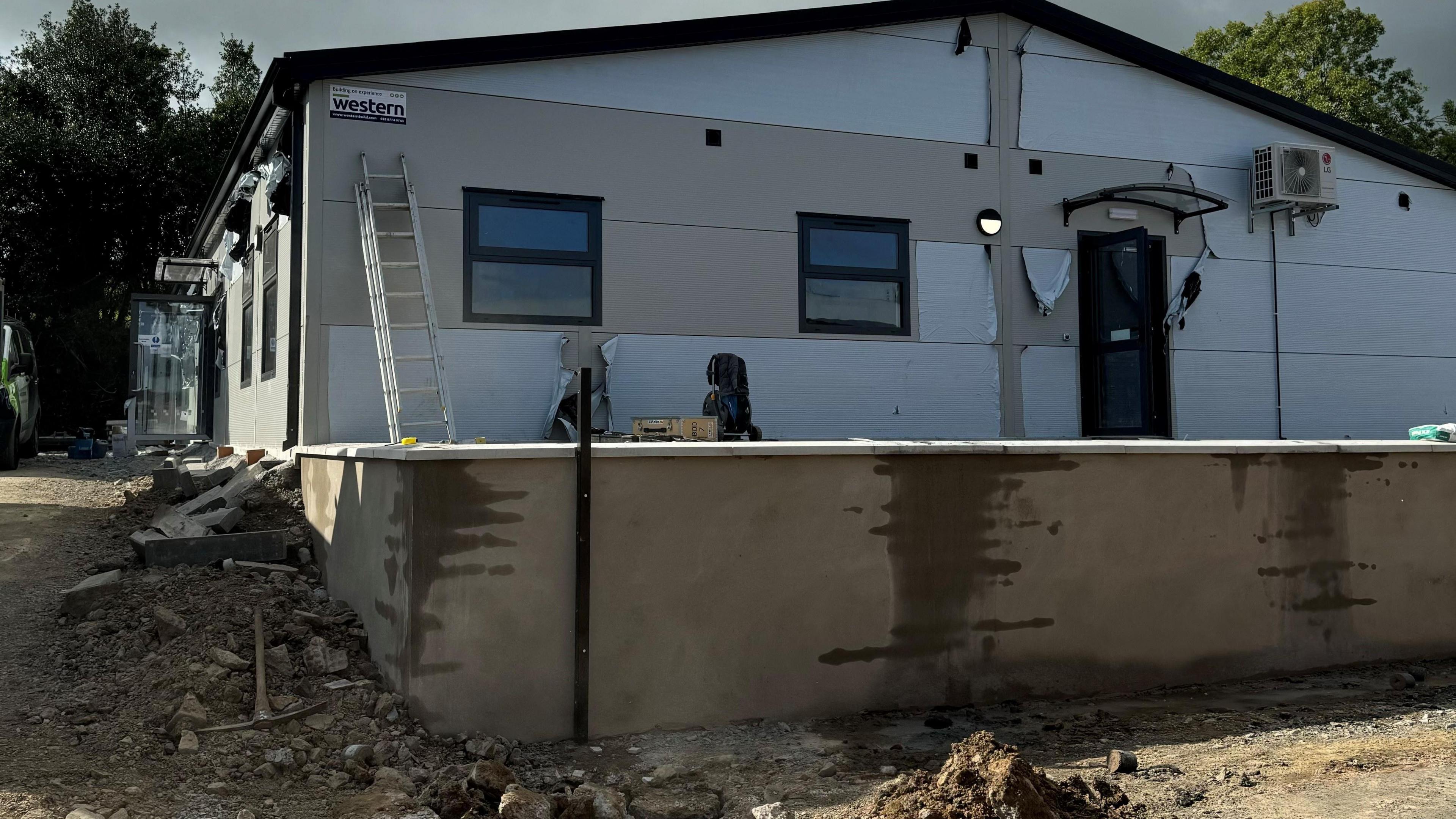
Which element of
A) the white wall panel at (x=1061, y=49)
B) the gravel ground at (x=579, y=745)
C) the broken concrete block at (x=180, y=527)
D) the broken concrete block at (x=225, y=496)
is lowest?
the gravel ground at (x=579, y=745)

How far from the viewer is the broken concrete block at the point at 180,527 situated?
721 cm

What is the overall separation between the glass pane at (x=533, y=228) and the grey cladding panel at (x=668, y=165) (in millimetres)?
202

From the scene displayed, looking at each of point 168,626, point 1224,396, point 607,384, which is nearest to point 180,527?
point 168,626

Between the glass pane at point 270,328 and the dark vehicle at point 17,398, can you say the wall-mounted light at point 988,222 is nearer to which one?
Answer: the glass pane at point 270,328

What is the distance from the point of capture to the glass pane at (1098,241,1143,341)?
10297 millimetres

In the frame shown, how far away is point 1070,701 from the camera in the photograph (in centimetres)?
614

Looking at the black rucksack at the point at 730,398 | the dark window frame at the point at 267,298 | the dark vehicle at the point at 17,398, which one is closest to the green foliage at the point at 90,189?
the dark vehicle at the point at 17,398

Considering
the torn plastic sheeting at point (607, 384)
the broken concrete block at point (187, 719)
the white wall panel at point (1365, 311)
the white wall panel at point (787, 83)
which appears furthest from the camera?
the white wall panel at point (1365, 311)

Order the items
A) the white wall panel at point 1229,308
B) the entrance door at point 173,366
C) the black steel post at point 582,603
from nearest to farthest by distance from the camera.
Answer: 1. the black steel post at point 582,603
2. the white wall panel at point 1229,308
3. the entrance door at point 173,366

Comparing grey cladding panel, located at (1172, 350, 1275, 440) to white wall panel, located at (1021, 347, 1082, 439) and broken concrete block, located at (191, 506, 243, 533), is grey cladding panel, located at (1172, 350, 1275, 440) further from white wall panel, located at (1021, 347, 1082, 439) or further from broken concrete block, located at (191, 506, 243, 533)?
broken concrete block, located at (191, 506, 243, 533)

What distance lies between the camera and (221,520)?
7.36 m

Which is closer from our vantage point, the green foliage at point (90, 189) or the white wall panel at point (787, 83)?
the white wall panel at point (787, 83)

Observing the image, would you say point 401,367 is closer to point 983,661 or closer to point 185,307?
point 983,661

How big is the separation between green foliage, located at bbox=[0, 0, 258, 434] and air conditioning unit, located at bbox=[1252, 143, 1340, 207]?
90.1 feet
